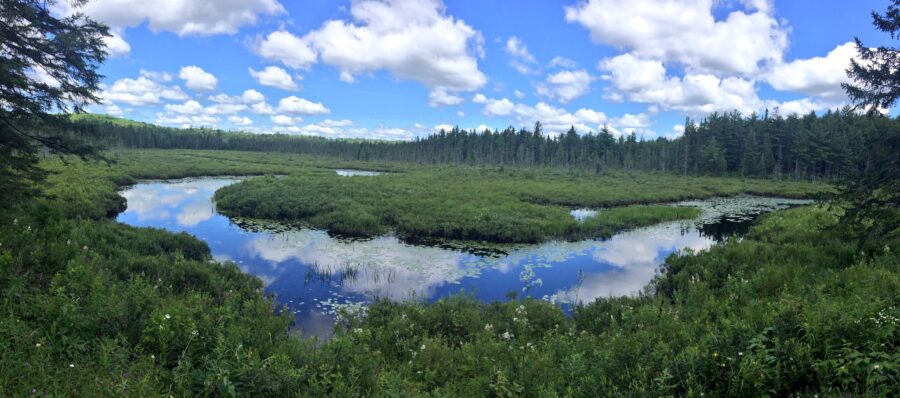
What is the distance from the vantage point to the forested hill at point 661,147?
260 feet

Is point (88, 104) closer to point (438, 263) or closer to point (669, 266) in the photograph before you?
point (438, 263)

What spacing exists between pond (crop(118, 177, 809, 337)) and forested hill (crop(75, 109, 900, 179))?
8.33 metres

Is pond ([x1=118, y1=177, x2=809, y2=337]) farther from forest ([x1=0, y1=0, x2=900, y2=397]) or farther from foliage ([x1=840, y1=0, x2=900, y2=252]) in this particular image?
foliage ([x1=840, y1=0, x2=900, y2=252])

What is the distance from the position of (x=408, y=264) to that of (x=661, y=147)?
127253 millimetres

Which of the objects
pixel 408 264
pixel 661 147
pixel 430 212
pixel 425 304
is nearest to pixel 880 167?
pixel 425 304

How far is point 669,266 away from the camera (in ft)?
57.1

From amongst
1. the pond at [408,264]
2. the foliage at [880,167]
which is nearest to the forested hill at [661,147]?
the foliage at [880,167]

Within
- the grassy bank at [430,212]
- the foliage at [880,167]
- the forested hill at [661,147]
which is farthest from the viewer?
the forested hill at [661,147]

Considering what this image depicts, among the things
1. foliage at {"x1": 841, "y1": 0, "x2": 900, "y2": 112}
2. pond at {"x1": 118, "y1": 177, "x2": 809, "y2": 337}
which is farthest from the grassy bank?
foliage at {"x1": 841, "y1": 0, "x2": 900, "y2": 112}

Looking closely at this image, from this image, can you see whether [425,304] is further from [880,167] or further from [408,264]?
[880,167]

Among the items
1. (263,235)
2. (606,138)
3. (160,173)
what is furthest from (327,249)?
(606,138)

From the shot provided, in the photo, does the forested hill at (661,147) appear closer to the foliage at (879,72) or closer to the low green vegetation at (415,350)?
the foliage at (879,72)

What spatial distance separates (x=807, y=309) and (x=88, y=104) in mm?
21688

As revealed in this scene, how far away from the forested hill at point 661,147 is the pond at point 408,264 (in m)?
Answer: 8.33
